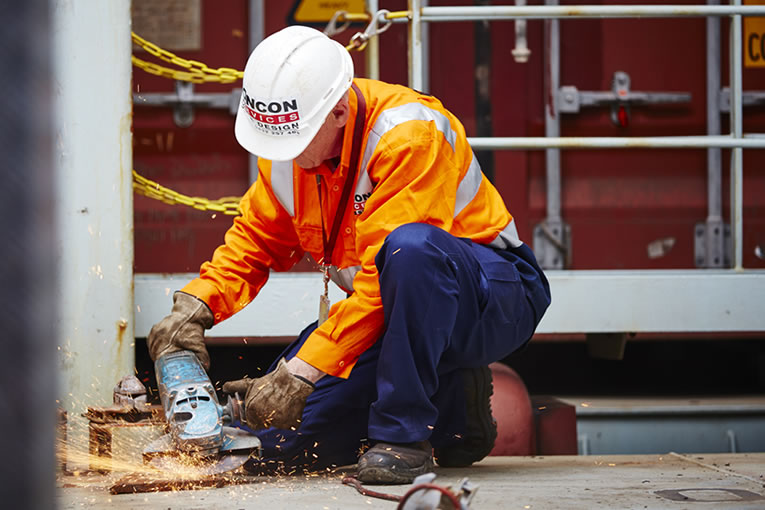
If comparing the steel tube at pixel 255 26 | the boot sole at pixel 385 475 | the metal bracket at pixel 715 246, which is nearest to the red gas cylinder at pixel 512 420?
the boot sole at pixel 385 475

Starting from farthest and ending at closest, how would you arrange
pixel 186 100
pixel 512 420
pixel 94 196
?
pixel 186 100
pixel 512 420
pixel 94 196

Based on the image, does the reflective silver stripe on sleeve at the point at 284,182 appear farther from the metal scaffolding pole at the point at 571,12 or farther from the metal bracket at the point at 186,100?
the metal bracket at the point at 186,100

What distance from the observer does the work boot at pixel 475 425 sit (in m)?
2.44

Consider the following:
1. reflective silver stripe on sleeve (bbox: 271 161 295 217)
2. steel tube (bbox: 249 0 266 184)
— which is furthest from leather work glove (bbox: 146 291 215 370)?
steel tube (bbox: 249 0 266 184)

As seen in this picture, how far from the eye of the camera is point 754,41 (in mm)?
3883

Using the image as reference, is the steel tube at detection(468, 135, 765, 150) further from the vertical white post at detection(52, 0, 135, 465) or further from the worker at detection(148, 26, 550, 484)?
the vertical white post at detection(52, 0, 135, 465)

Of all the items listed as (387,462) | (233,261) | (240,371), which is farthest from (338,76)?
(240,371)

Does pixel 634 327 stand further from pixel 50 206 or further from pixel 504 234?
pixel 50 206

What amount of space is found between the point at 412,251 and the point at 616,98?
2.17 metres

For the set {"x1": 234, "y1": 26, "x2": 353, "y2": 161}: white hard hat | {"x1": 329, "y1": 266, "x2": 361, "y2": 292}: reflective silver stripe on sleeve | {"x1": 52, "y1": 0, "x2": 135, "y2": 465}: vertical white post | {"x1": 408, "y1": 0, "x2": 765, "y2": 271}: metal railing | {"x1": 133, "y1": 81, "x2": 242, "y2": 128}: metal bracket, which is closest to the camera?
{"x1": 234, "y1": 26, "x2": 353, "y2": 161}: white hard hat

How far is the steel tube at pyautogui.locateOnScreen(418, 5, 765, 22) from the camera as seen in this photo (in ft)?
9.54

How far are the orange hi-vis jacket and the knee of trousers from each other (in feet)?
0.09

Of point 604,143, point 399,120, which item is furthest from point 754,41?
point 399,120

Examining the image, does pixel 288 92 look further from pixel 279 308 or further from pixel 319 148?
pixel 279 308
